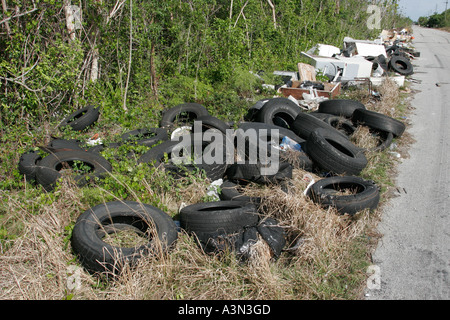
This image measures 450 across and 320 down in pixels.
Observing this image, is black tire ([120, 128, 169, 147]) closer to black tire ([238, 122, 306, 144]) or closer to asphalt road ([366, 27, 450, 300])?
black tire ([238, 122, 306, 144])

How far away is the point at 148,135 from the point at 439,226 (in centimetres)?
474

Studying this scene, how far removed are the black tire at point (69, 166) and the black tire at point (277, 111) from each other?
10.3ft

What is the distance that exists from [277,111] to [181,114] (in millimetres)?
1911

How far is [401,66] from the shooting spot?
13.8 metres

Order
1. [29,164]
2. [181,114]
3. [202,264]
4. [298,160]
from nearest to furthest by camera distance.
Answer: [202,264]
[29,164]
[298,160]
[181,114]

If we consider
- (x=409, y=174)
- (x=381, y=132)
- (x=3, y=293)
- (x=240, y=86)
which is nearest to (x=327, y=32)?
(x=240, y=86)

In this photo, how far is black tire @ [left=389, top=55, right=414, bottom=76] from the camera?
42.8ft

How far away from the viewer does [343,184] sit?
507 centimetres

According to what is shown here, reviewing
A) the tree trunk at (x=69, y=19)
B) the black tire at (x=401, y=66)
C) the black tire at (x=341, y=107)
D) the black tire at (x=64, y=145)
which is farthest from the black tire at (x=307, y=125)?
the black tire at (x=401, y=66)

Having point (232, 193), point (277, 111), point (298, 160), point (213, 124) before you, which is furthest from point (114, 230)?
point (277, 111)

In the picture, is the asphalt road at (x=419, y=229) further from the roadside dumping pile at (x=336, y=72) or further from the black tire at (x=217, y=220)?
the roadside dumping pile at (x=336, y=72)

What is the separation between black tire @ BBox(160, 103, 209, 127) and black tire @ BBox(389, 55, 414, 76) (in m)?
9.14

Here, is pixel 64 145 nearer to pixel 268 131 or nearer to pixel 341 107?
pixel 268 131
